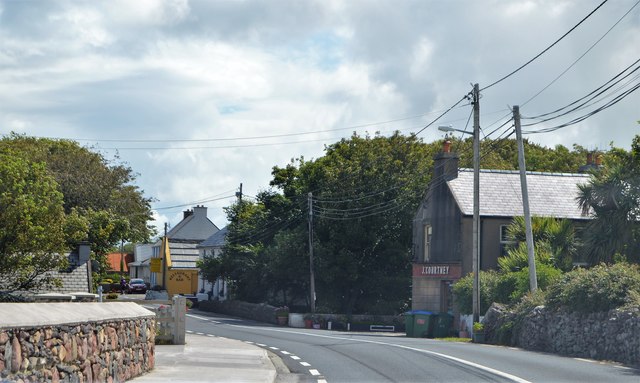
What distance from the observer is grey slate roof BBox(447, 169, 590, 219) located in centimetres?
4844

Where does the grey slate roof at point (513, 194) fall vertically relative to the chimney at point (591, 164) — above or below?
below

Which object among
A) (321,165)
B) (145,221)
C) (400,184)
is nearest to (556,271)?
(400,184)

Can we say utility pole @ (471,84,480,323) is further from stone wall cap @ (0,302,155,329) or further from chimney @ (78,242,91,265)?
stone wall cap @ (0,302,155,329)

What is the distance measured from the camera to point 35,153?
74375 millimetres

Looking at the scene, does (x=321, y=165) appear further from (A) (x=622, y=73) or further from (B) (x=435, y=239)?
(A) (x=622, y=73)

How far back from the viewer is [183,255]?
107 meters

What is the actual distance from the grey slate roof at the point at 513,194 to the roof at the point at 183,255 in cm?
5839

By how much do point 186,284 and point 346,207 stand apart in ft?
161

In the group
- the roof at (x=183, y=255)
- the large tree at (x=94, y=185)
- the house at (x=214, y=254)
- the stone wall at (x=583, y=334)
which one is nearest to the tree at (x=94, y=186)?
the large tree at (x=94, y=185)

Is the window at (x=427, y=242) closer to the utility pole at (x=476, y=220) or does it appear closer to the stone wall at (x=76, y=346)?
the utility pole at (x=476, y=220)

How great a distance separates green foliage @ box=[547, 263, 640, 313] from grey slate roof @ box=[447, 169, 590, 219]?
20.0 m

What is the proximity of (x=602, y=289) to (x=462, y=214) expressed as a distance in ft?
74.7

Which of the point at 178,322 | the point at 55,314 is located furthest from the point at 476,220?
the point at 55,314

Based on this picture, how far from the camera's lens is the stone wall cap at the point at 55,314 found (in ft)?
33.2
